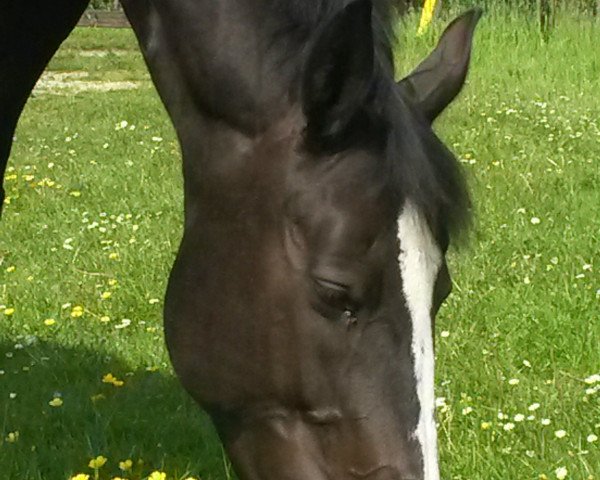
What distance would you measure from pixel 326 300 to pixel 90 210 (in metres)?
4.69

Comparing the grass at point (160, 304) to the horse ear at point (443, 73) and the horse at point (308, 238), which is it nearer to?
the horse ear at point (443, 73)

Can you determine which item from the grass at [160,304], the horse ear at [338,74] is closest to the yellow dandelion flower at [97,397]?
the grass at [160,304]

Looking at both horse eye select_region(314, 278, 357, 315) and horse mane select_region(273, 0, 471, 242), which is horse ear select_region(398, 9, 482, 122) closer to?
horse mane select_region(273, 0, 471, 242)

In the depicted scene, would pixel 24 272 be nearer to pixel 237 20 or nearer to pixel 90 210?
pixel 90 210


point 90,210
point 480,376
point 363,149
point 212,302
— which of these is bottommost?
point 90,210

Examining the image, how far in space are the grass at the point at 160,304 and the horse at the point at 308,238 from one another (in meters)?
0.26

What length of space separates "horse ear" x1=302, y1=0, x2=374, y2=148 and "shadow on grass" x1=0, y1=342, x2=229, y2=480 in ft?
5.17

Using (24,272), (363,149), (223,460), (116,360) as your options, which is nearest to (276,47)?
(363,149)

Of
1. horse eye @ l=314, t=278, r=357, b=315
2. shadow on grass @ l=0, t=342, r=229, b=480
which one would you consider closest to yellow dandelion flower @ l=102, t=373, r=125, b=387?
shadow on grass @ l=0, t=342, r=229, b=480

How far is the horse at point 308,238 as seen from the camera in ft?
6.24

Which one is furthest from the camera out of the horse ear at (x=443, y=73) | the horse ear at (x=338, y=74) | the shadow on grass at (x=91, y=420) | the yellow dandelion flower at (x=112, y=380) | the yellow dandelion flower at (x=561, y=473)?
the yellow dandelion flower at (x=112, y=380)

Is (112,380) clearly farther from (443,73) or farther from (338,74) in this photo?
(338,74)

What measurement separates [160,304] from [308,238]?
2845 mm

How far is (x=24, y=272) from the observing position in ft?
17.3
